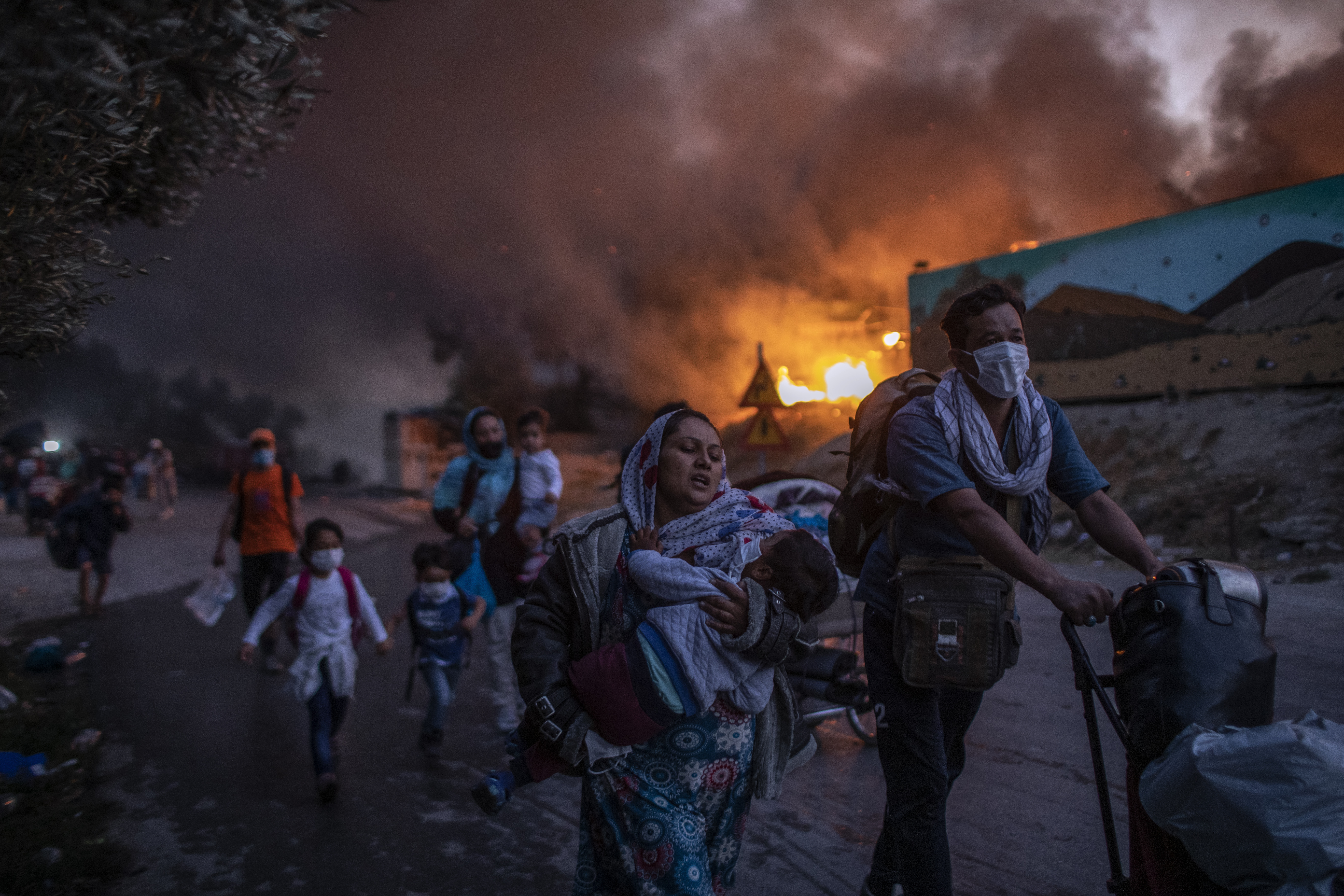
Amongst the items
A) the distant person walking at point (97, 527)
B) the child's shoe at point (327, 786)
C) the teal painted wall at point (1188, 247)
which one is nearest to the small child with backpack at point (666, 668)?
the child's shoe at point (327, 786)

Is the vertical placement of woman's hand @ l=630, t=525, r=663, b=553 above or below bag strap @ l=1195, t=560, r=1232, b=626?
above

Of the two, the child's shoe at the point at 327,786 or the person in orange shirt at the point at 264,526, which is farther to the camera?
the person in orange shirt at the point at 264,526

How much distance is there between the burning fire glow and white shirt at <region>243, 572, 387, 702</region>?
17533 mm

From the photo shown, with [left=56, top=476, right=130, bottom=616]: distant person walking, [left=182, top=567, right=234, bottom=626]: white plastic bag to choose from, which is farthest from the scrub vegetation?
[left=56, top=476, right=130, bottom=616]: distant person walking

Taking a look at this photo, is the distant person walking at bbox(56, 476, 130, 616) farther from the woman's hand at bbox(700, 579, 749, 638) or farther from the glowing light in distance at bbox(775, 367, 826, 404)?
the glowing light in distance at bbox(775, 367, 826, 404)

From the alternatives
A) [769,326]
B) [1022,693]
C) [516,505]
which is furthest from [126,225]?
[769,326]

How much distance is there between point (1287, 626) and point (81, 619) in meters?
10.6

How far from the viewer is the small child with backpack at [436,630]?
454 centimetres

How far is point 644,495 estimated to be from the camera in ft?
7.11

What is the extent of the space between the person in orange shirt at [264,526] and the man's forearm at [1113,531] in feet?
19.1

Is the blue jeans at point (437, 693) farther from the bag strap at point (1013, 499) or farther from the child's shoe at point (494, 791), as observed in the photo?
the bag strap at point (1013, 499)

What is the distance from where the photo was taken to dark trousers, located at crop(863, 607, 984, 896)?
7.35 feet

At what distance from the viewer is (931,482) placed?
2180mm

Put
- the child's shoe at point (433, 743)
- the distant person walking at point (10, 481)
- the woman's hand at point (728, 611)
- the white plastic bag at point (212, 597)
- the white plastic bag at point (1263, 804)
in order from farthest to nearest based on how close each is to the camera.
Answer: the distant person walking at point (10, 481) < the white plastic bag at point (212, 597) < the child's shoe at point (433, 743) < the woman's hand at point (728, 611) < the white plastic bag at point (1263, 804)
